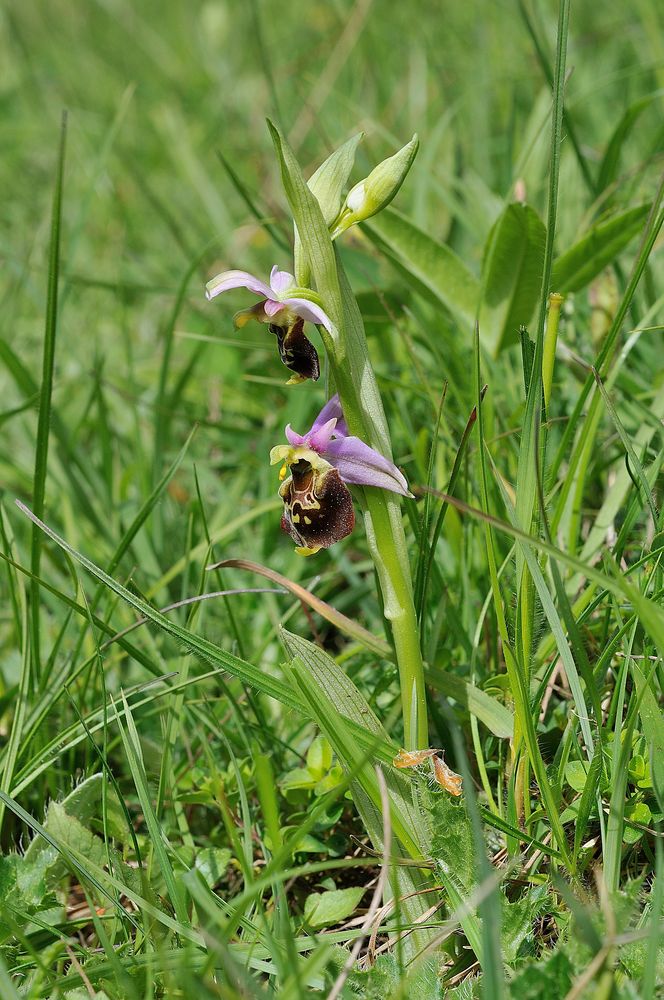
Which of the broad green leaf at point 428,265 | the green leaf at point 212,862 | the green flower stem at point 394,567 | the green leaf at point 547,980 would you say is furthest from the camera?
→ the broad green leaf at point 428,265

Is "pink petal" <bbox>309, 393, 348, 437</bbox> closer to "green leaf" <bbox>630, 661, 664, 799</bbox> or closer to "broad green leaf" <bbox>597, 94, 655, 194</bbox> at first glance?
"green leaf" <bbox>630, 661, 664, 799</bbox>

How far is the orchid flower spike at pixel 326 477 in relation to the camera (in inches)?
45.9

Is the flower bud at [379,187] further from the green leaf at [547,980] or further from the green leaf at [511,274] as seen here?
the green leaf at [547,980]

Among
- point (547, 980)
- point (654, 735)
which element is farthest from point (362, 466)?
point (547, 980)

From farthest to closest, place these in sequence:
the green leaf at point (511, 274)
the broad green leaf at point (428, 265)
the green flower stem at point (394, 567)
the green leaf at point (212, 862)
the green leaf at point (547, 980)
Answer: the broad green leaf at point (428, 265) → the green leaf at point (511, 274) → the green leaf at point (212, 862) → the green flower stem at point (394, 567) → the green leaf at point (547, 980)

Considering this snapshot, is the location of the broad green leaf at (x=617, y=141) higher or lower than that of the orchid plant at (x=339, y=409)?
higher

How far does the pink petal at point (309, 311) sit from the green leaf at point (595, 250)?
2.89 ft

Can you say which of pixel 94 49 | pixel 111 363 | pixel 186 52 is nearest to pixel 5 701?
pixel 111 363

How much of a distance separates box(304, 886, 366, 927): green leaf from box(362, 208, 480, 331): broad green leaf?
4.07ft

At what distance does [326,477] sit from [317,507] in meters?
0.05

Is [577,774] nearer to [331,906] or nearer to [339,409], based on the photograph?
[331,906]

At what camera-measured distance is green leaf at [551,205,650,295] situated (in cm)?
183

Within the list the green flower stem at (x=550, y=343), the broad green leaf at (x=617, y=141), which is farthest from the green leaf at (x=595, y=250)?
the green flower stem at (x=550, y=343)

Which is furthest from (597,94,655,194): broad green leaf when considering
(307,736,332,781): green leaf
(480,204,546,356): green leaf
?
(307,736,332,781): green leaf
